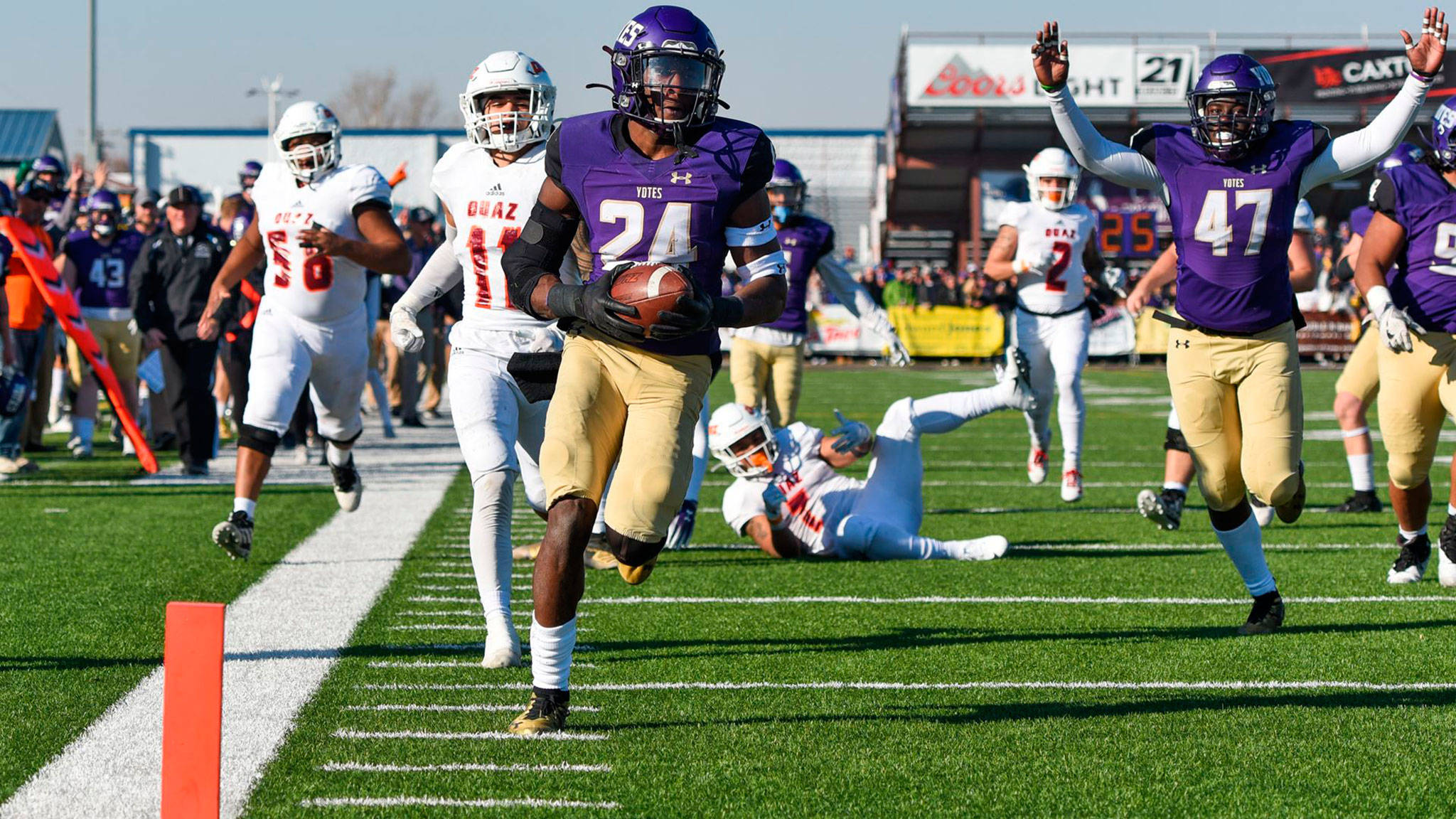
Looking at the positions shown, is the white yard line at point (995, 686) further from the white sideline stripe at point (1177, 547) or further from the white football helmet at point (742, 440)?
the white sideline stripe at point (1177, 547)

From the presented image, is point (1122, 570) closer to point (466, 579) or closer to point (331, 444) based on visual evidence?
point (466, 579)

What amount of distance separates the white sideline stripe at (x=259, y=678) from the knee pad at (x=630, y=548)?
92cm

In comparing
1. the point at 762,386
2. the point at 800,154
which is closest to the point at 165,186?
the point at 800,154

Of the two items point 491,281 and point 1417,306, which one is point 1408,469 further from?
point 491,281

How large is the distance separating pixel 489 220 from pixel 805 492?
8.05ft

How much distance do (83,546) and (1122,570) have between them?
4.51 metres

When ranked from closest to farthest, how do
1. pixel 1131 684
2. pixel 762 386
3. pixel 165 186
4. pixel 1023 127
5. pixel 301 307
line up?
1. pixel 1131 684
2. pixel 301 307
3. pixel 762 386
4. pixel 1023 127
5. pixel 165 186

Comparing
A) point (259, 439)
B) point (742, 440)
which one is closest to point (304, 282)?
point (259, 439)

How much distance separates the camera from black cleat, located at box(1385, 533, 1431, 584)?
6.59m

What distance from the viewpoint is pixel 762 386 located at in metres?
9.27

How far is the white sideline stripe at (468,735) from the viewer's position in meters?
4.11

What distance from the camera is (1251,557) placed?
18.5 ft

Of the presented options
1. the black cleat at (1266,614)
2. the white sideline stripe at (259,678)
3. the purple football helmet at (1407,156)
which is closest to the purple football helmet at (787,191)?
the white sideline stripe at (259,678)

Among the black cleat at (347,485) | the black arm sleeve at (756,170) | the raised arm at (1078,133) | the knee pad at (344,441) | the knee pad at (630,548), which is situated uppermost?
the raised arm at (1078,133)
